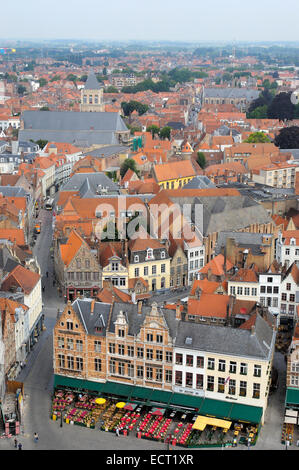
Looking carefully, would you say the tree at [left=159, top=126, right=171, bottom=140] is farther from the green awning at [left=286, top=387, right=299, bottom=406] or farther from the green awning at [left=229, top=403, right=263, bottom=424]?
the green awning at [left=229, top=403, right=263, bottom=424]

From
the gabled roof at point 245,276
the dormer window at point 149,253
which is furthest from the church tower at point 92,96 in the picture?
the gabled roof at point 245,276

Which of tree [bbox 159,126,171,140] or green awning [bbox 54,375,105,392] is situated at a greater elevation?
tree [bbox 159,126,171,140]

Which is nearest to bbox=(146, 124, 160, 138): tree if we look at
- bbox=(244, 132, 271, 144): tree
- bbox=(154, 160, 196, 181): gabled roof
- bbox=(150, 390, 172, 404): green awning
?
bbox=(244, 132, 271, 144): tree

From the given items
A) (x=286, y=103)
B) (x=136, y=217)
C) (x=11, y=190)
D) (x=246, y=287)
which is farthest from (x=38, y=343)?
(x=286, y=103)

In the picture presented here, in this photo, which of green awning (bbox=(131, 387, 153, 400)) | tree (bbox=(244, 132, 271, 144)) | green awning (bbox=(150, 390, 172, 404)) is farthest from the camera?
tree (bbox=(244, 132, 271, 144))

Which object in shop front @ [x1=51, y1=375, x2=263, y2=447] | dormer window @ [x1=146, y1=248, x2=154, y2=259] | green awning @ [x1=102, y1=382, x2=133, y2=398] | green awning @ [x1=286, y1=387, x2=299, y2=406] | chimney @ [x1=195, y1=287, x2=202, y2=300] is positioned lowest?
shop front @ [x1=51, y1=375, x2=263, y2=447]

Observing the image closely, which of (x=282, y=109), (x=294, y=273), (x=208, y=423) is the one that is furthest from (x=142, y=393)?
(x=282, y=109)

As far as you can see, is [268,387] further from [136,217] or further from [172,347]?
[136,217]
